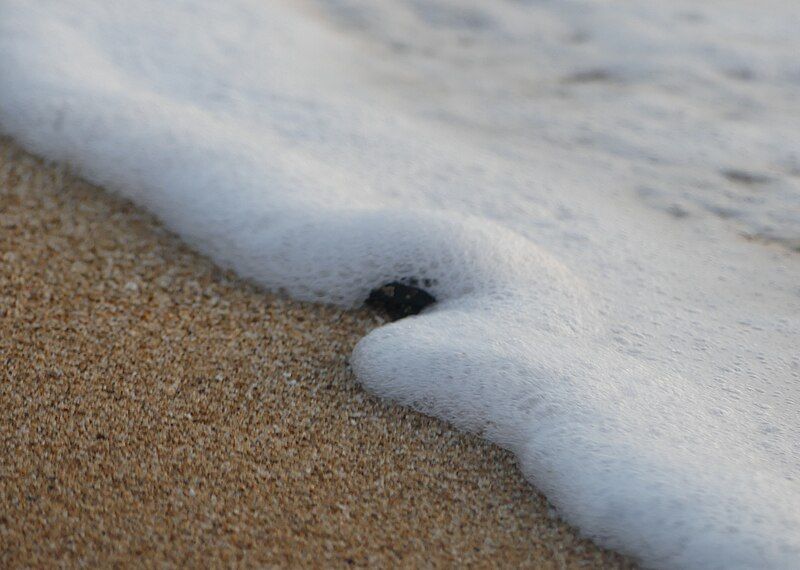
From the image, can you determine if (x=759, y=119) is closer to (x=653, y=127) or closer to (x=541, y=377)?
(x=653, y=127)

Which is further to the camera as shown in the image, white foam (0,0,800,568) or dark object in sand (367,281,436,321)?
dark object in sand (367,281,436,321)

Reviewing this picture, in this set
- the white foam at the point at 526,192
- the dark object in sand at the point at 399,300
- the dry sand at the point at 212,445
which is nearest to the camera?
the dry sand at the point at 212,445

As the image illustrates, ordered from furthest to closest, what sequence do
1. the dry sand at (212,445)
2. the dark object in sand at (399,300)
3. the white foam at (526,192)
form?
the dark object in sand at (399,300) < the white foam at (526,192) < the dry sand at (212,445)

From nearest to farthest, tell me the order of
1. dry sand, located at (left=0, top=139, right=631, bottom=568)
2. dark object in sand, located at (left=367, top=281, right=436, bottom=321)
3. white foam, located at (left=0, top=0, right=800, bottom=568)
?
dry sand, located at (left=0, top=139, right=631, bottom=568) → white foam, located at (left=0, top=0, right=800, bottom=568) → dark object in sand, located at (left=367, top=281, right=436, bottom=321)

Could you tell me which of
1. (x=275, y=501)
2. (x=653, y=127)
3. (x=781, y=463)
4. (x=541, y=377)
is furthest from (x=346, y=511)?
(x=653, y=127)

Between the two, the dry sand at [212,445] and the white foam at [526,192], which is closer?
the dry sand at [212,445]

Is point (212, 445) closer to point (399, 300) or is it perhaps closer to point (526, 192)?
point (399, 300)
